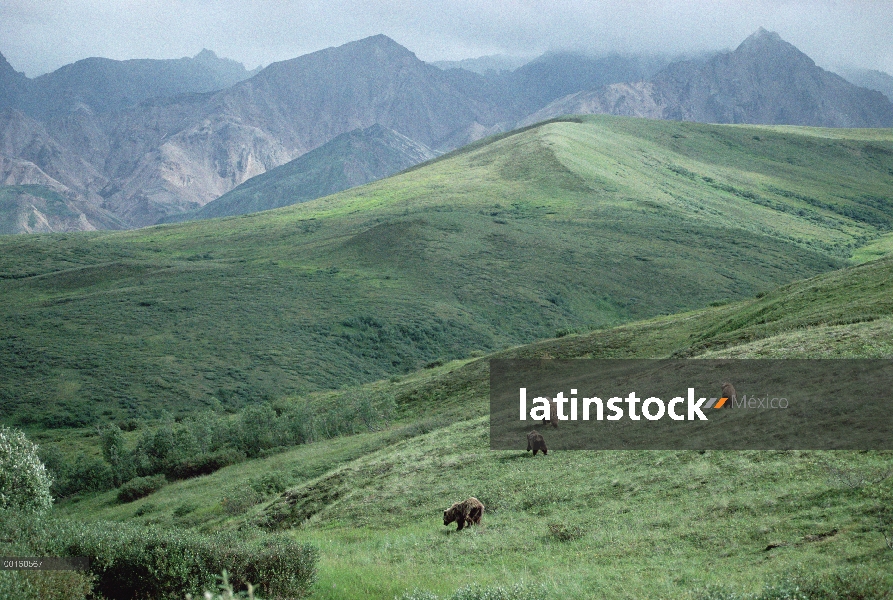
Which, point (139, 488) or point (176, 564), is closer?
point (176, 564)

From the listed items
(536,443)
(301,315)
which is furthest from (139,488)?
(301,315)

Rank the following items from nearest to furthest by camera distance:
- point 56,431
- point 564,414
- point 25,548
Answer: point 25,548 < point 564,414 < point 56,431

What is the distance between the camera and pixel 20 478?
1475 inches

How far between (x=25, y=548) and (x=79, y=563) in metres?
1.08

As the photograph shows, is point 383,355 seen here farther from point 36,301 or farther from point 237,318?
point 36,301

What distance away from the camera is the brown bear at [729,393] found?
1147 inches

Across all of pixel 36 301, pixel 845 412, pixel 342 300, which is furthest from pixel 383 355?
pixel 845 412

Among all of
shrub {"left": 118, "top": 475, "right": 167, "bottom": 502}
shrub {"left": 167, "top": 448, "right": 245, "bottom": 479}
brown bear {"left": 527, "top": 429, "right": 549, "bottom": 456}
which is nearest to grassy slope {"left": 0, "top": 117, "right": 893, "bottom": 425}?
shrub {"left": 167, "top": 448, "right": 245, "bottom": 479}

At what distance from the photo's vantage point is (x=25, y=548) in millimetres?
15984

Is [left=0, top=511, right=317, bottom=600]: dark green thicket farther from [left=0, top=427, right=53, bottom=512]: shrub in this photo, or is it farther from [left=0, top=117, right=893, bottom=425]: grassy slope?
[left=0, top=117, right=893, bottom=425]: grassy slope

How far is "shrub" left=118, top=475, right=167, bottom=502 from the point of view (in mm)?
64250

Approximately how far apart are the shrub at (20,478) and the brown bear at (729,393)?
2925 cm

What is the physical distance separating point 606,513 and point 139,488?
52.5 meters

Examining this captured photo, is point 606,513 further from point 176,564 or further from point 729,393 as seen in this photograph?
point 176,564
